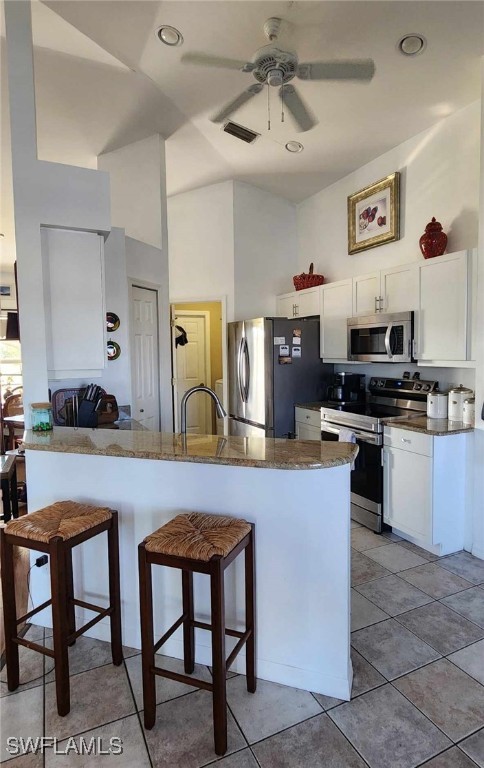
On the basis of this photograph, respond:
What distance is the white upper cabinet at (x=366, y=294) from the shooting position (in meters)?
3.53

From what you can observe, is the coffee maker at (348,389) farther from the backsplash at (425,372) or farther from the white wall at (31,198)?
the white wall at (31,198)

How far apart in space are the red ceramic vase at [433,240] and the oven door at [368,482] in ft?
4.65

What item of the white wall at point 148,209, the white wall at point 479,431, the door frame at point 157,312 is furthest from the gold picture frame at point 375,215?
the door frame at point 157,312

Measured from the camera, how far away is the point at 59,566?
1.59 meters

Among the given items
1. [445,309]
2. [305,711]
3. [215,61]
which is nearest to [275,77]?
[215,61]

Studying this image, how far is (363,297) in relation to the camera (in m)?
3.71

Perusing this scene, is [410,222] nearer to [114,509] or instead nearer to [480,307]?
[480,307]

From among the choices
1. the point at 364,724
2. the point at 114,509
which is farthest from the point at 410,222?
the point at 364,724

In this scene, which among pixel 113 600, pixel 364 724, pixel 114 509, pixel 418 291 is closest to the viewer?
pixel 364 724

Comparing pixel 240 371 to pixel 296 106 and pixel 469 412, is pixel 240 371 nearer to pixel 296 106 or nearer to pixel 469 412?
pixel 469 412

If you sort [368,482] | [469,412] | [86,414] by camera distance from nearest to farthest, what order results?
[86,414]
[469,412]
[368,482]

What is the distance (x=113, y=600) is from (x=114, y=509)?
1.30 ft

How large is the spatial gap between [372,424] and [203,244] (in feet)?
9.78

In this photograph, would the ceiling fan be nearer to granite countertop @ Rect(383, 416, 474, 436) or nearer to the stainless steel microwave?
the stainless steel microwave
